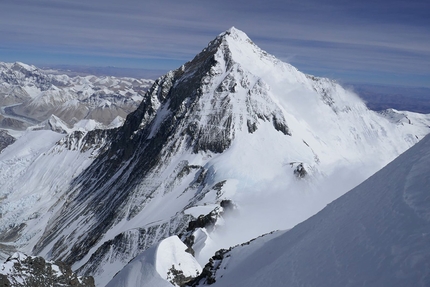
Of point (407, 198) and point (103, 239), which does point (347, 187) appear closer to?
point (103, 239)

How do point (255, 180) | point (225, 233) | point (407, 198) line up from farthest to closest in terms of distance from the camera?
point (255, 180), point (225, 233), point (407, 198)

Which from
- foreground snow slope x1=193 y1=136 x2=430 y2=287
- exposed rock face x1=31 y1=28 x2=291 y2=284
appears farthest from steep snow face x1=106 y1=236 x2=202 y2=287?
exposed rock face x1=31 y1=28 x2=291 y2=284

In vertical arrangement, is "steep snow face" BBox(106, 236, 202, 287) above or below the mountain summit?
below

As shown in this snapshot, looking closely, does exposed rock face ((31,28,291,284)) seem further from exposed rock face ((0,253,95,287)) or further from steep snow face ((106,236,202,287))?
exposed rock face ((0,253,95,287))

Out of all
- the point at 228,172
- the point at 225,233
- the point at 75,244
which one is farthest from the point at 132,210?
the point at 225,233

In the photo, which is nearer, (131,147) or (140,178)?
(140,178)

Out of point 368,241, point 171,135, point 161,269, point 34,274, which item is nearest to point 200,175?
point 171,135

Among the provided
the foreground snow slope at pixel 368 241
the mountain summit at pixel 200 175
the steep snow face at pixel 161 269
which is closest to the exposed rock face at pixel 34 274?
the steep snow face at pixel 161 269
